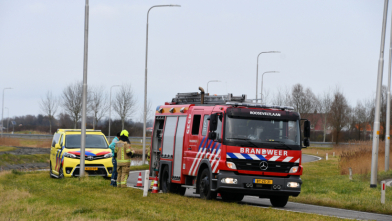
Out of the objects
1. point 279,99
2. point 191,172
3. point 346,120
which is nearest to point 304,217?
point 191,172

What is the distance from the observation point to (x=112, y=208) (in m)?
11.4

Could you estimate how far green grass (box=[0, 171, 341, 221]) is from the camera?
10.5 meters

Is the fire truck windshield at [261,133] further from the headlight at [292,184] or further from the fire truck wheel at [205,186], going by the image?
the fire truck wheel at [205,186]

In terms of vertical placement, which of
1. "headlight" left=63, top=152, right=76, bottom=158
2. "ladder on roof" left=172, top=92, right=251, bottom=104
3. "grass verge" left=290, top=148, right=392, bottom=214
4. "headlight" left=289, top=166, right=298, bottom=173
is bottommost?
"grass verge" left=290, top=148, right=392, bottom=214

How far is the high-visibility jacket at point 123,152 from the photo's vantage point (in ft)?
53.8

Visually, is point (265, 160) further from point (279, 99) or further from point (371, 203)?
point (279, 99)

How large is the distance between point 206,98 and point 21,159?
2799cm

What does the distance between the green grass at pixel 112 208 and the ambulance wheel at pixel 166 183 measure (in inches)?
62.2

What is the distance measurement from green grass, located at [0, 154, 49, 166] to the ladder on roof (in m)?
23.6

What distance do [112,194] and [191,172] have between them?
2.39 meters

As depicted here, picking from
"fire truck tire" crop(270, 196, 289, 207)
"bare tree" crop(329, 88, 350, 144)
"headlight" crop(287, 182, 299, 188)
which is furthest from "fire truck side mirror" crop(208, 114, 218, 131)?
"bare tree" crop(329, 88, 350, 144)

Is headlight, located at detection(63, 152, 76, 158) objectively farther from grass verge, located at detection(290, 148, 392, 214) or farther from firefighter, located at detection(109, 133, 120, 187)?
grass verge, located at detection(290, 148, 392, 214)

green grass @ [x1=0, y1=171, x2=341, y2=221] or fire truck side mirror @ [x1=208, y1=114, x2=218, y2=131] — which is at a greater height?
fire truck side mirror @ [x1=208, y1=114, x2=218, y2=131]

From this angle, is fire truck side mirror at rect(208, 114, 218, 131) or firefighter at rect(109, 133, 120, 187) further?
firefighter at rect(109, 133, 120, 187)
